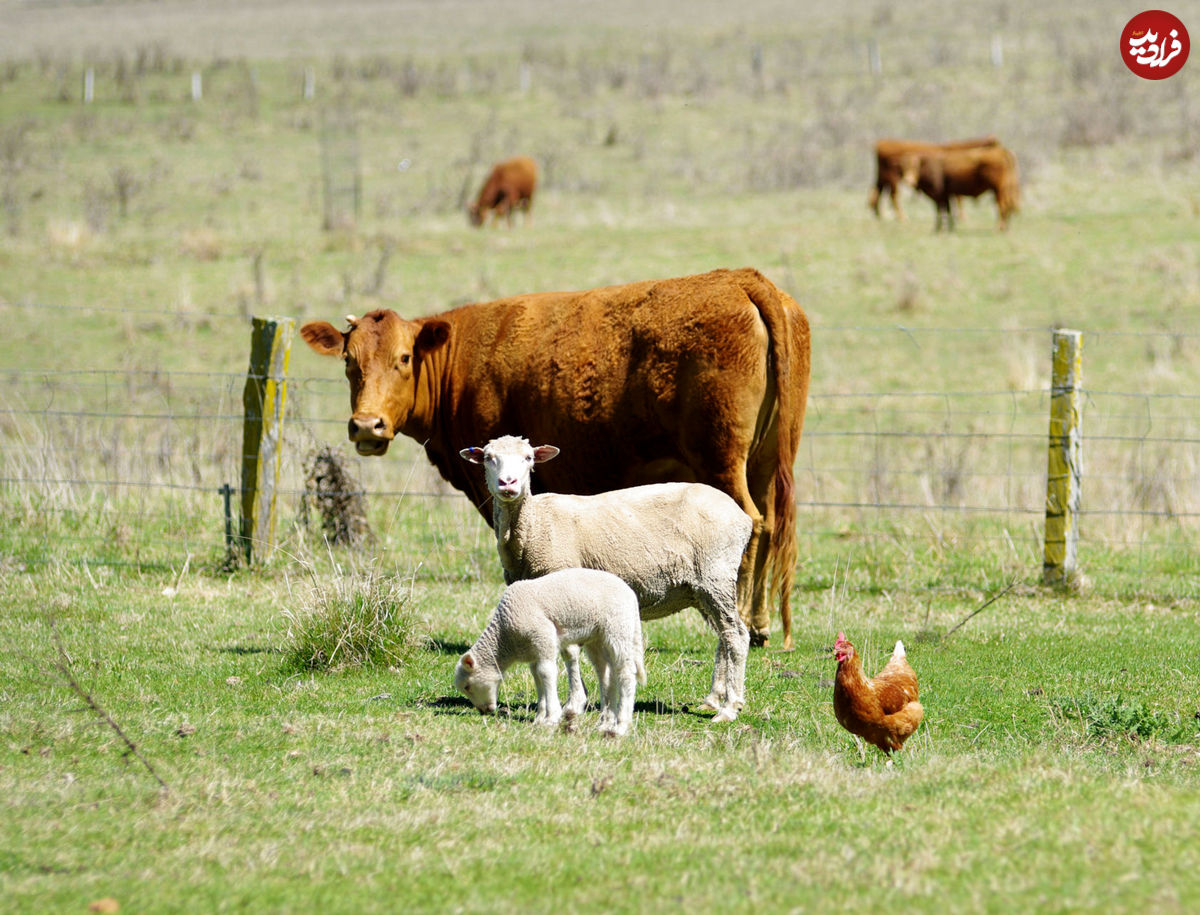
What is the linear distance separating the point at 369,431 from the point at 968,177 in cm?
2203

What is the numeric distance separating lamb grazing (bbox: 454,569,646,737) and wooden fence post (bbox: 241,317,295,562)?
15.8 ft

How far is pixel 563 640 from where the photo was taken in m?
6.52

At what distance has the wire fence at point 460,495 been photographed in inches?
455

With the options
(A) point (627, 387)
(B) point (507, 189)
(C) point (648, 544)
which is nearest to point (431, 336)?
(A) point (627, 387)

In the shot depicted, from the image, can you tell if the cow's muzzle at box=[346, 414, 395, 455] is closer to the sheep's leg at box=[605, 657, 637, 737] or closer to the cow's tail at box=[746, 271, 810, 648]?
the cow's tail at box=[746, 271, 810, 648]

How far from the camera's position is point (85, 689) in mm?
7438

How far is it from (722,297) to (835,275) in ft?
50.3

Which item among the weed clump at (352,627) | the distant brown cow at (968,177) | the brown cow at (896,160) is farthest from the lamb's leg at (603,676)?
the brown cow at (896,160)

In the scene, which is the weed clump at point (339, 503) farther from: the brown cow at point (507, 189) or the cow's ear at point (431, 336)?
the brown cow at point (507, 189)

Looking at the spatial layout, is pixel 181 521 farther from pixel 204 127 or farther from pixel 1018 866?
pixel 204 127

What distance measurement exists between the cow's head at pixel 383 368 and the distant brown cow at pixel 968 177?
19781 mm

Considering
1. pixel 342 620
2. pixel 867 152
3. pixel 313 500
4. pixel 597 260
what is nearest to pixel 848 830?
pixel 342 620

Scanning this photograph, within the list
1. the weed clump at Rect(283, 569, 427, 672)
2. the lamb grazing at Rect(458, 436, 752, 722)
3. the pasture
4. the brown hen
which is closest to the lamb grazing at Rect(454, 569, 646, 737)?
the pasture

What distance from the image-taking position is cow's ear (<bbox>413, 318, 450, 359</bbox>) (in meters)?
9.24
